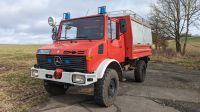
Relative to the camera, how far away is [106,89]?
19.5 ft

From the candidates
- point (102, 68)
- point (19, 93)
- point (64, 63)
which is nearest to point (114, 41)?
point (102, 68)

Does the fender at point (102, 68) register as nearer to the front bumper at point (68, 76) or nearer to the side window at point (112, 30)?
the front bumper at point (68, 76)

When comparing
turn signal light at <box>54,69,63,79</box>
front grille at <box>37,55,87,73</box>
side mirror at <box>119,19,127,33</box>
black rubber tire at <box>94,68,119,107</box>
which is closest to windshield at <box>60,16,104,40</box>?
side mirror at <box>119,19,127,33</box>

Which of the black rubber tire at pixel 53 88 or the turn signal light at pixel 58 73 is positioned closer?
the turn signal light at pixel 58 73

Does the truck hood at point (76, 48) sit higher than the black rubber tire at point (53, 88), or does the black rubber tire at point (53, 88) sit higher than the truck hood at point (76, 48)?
the truck hood at point (76, 48)

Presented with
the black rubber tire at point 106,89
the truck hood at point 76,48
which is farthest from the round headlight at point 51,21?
the black rubber tire at point 106,89

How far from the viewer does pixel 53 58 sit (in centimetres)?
606

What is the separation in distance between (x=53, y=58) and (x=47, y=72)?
40 cm

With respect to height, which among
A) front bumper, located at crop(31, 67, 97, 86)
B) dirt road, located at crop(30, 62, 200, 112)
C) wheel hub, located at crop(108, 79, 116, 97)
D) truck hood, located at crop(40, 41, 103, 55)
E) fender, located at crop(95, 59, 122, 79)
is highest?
truck hood, located at crop(40, 41, 103, 55)

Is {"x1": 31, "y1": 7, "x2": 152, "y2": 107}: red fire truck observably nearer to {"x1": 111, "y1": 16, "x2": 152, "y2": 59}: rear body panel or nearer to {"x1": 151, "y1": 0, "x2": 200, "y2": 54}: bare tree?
{"x1": 111, "y1": 16, "x2": 152, "y2": 59}: rear body panel

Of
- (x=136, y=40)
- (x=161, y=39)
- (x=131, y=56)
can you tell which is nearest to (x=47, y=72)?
(x=131, y=56)

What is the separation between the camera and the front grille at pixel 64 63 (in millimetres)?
5617

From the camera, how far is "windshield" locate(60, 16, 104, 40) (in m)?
6.43

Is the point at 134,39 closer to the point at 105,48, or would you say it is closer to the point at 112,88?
the point at 105,48
